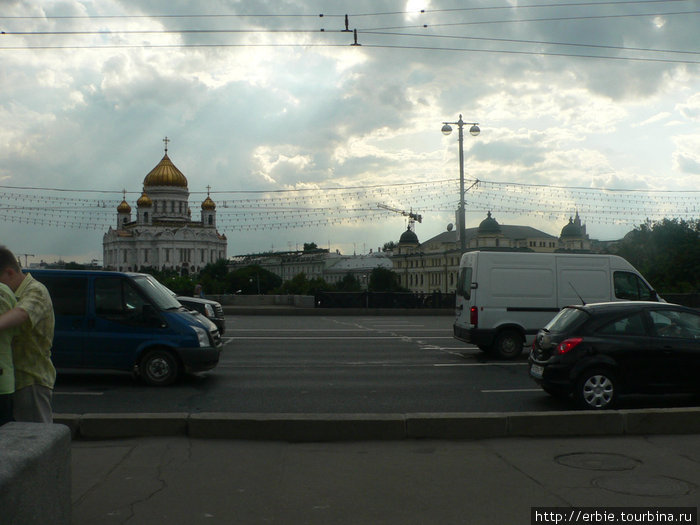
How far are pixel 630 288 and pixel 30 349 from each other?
13674mm

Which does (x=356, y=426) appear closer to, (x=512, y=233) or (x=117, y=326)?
(x=117, y=326)

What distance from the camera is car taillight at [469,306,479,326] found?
15.1m

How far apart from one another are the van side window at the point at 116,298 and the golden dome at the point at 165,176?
135 meters

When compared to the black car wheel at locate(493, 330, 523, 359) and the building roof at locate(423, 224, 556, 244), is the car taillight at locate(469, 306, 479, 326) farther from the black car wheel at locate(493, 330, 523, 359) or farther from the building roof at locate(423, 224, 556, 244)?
the building roof at locate(423, 224, 556, 244)

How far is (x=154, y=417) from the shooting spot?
290 inches

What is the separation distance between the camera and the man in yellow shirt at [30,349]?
4.90 meters

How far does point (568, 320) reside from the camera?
962 centimetres

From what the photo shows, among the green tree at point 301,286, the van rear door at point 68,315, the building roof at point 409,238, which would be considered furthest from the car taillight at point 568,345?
the building roof at point 409,238

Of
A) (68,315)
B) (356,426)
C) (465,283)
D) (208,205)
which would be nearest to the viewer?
(356,426)

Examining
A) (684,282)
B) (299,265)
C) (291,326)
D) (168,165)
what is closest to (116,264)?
(168,165)

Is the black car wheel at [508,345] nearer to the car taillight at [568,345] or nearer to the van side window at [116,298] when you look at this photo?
the car taillight at [568,345]

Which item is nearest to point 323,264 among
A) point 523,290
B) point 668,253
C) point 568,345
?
point 668,253

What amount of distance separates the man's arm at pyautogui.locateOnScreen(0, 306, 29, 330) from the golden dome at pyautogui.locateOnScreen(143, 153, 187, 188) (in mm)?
141596

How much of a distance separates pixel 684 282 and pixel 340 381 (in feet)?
176
